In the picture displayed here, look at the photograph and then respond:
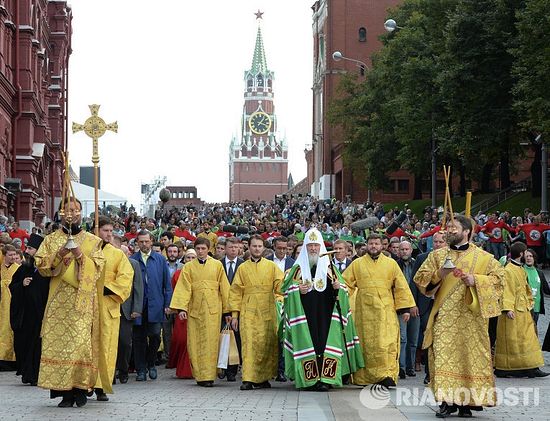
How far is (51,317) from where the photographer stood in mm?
13203

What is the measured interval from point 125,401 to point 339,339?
2.86 m

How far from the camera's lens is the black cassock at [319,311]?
1559 centimetres

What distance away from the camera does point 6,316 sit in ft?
60.8

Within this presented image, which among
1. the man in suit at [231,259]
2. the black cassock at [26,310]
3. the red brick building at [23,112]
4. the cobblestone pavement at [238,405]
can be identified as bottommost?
the cobblestone pavement at [238,405]

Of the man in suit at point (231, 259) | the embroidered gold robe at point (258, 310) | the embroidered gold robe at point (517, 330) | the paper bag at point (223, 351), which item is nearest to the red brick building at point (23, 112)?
the man in suit at point (231, 259)

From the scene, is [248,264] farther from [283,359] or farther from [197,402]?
[197,402]

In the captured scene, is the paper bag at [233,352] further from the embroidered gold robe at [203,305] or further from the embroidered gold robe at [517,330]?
the embroidered gold robe at [517,330]

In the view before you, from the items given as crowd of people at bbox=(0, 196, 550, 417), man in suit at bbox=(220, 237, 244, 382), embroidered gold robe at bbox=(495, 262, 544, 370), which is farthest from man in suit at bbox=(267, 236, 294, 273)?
embroidered gold robe at bbox=(495, 262, 544, 370)

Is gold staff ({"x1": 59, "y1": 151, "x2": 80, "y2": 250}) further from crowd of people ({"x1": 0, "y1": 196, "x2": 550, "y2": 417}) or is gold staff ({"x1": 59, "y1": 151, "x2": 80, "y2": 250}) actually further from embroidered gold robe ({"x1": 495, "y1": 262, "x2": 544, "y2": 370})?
embroidered gold robe ({"x1": 495, "y1": 262, "x2": 544, "y2": 370})

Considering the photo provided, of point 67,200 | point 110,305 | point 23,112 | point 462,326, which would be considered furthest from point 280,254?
point 23,112

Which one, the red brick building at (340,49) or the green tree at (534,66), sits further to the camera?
the red brick building at (340,49)

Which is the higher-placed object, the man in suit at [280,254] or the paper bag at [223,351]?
the man in suit at [280,254]

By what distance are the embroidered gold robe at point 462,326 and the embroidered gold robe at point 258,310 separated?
363 cm

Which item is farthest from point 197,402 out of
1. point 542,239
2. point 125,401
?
point 542,239
